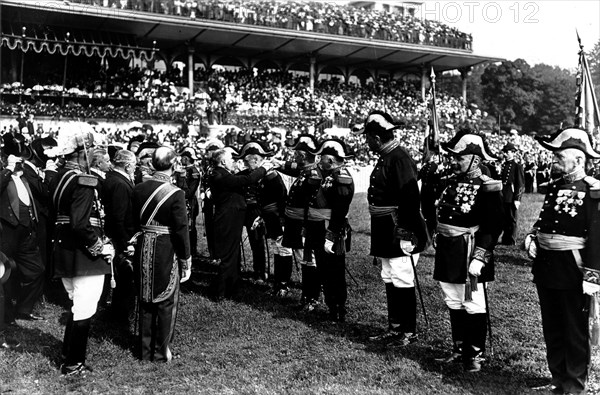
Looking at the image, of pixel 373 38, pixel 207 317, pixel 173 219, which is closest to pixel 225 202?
pixel 207 317

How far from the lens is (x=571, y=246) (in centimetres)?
466

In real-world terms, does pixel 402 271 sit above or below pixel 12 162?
below

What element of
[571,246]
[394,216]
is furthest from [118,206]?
[571,246]

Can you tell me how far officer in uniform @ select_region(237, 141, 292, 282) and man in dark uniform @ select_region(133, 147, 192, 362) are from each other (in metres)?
2.63

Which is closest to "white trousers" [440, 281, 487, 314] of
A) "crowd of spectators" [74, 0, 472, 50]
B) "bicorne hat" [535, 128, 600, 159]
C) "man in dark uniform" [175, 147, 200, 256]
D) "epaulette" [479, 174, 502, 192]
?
"epaulette" [479, 174, 502, 192]

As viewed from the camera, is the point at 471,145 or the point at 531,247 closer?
the point at 531,247

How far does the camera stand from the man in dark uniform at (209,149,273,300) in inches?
306

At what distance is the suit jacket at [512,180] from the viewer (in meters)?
11.2

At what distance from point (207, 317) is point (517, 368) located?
3.59 metres

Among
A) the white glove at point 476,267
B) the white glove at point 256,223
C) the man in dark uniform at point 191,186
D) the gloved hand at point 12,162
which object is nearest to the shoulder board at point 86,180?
the gloved hand at point 12,162

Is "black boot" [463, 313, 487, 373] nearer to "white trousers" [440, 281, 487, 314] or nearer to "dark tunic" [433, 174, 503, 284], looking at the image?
"white trousers" [440, 281, 487, 314]

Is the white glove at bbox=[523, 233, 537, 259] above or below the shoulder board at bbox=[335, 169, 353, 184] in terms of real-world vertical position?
below

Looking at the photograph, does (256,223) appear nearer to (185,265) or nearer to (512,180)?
(185,265)

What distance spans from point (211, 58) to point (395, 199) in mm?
28607
